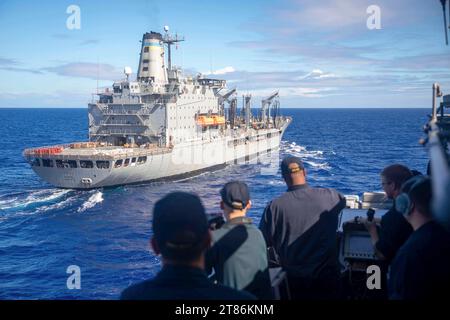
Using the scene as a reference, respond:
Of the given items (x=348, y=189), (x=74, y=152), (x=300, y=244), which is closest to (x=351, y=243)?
(x=300, y=244)

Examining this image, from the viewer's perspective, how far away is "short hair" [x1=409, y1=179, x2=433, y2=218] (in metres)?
3.37

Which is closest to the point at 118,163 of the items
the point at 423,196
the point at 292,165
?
the point at 292,165

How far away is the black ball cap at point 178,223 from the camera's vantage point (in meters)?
2.65

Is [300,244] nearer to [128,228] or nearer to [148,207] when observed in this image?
[128,228]

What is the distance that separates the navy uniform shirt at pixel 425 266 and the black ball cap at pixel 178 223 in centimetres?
160

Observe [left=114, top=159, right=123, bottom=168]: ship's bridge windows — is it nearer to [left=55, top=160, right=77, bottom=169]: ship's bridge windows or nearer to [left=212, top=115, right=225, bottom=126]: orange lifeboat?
[left=55, top=160, right=77, bottom=169]: ship's bridge windows

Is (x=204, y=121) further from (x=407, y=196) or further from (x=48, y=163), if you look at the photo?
(x=407, y=196)

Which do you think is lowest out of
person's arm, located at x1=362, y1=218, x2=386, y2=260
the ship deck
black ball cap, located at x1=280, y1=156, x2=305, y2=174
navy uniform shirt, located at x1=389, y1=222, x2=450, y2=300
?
the ship deck

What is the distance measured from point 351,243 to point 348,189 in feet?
93.0

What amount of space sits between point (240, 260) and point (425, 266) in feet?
4.96

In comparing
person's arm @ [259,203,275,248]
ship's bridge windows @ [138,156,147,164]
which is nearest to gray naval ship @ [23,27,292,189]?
ship's bridge windows @ [138,156,147,164]

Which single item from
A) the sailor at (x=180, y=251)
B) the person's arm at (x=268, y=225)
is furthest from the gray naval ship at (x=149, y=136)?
the sailor at (x=180, y=251)

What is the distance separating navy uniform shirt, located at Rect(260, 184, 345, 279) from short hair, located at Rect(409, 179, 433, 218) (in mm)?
1597

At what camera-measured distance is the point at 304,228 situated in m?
4.94
